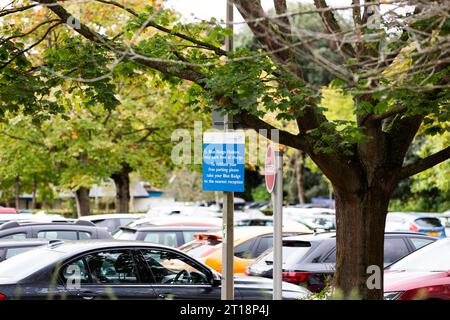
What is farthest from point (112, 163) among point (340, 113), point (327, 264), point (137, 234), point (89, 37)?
point (340, 113)

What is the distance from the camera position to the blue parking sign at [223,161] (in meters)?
10.3

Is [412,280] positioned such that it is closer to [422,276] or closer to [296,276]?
[422,276]

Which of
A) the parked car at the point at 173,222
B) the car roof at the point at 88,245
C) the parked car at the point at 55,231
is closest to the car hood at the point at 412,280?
the car roof at the point at 88,245

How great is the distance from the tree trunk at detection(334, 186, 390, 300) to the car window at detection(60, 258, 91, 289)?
10.2 ft

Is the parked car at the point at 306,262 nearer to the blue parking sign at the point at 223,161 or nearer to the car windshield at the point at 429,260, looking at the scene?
the car windshield at the point at 429,260

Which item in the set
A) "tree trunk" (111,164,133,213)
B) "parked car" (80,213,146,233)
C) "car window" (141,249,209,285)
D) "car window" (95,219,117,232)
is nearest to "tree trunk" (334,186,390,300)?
"car window" (141,249,209,285)

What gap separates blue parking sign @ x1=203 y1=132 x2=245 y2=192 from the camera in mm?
10289

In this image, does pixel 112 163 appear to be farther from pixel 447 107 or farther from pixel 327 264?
pixel 447 107

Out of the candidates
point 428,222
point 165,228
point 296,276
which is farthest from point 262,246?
point 428,222

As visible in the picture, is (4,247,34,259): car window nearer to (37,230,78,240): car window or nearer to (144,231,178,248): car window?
(37,230,78,240): car window

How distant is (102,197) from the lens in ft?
213

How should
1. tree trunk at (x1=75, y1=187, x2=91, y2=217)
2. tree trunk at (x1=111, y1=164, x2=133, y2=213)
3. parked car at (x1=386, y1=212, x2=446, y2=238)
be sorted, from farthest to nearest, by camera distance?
tree trunk at (x1=111, y1=164, x2=133, y2=213) → tree trunk at (x1=75, y1=187, x2=91, y2=217) → parked car at (x1=386, y1=212, x2=446, y2=238)

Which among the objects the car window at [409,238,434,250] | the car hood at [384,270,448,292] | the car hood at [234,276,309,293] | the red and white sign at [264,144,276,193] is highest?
the red and white sign at [264,144,276,193]

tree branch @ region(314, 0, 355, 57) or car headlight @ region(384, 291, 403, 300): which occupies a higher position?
tree branch @ region(314, 0, 355, 57)
